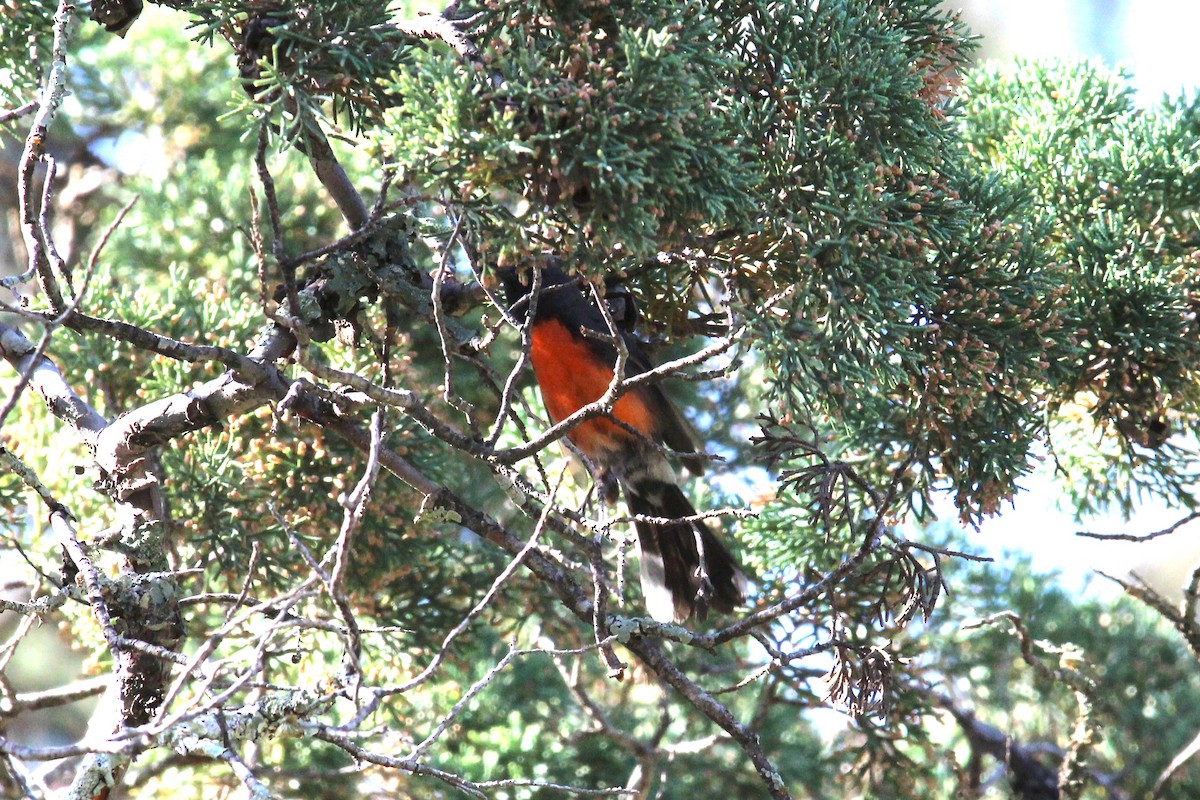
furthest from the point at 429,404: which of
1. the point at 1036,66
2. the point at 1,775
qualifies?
the point at 1036,66

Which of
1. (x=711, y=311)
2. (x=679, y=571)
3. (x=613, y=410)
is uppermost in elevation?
(x=613, y=410)

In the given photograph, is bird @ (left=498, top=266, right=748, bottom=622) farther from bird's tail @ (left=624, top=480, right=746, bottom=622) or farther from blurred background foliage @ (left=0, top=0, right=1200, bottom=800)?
blurred background foliage @ (left=0, top=0, right=1200, bottom=800)

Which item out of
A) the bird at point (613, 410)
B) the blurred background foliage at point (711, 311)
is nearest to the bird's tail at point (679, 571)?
the bird at point (613, 410)

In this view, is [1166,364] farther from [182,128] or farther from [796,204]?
[182,128]

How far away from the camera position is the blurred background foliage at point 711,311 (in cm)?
188

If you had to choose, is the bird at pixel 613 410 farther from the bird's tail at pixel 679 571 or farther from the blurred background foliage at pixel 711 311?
the blurred background foliage at pixel 711 311

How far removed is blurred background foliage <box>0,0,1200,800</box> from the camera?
188cm

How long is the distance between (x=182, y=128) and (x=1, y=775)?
2.97m

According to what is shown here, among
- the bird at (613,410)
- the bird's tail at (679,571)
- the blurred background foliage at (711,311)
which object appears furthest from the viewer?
the bird at (613,410)

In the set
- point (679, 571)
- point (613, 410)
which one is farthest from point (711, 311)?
point (679, 571)

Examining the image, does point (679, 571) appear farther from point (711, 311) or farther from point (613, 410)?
point (711, 311)

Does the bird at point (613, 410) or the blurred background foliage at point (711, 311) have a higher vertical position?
the bird at point (613, 410)

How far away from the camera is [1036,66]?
3242mm

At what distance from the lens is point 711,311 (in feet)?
9.03
